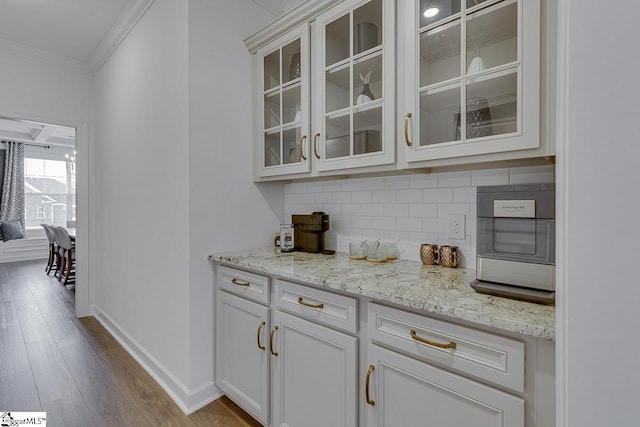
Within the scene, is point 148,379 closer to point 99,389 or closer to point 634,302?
point 99,389

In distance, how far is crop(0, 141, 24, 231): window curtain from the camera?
669 centimetres

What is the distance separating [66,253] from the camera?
489cm

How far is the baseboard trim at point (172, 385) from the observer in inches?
72.6

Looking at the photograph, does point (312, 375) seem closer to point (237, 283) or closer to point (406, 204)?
point (237, 283)

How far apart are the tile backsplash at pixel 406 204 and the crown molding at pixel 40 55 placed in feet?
9.74

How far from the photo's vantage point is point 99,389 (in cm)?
203

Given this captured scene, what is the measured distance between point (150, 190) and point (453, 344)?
7.11 feet

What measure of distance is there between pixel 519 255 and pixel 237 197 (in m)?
1.63

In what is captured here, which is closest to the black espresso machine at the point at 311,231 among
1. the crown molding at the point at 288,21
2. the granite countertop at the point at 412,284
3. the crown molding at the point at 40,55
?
the granite countertop at the point at 412,284

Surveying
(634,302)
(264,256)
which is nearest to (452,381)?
(634,302)

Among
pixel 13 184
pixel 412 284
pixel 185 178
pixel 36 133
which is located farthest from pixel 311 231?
pixel 13 184

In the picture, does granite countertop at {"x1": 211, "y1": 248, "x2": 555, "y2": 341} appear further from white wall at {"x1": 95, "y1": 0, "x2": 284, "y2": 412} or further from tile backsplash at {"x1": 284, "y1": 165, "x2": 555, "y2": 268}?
white wall at {"x1": 95, "y1": 0, "x2": 284, "y2": 412}

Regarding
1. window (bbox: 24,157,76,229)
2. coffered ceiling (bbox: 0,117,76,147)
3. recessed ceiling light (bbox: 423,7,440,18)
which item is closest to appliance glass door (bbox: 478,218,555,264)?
recessed ceiling light (bbox: 423,7,440,18)

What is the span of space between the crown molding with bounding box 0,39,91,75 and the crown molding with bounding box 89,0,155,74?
0.35ft
